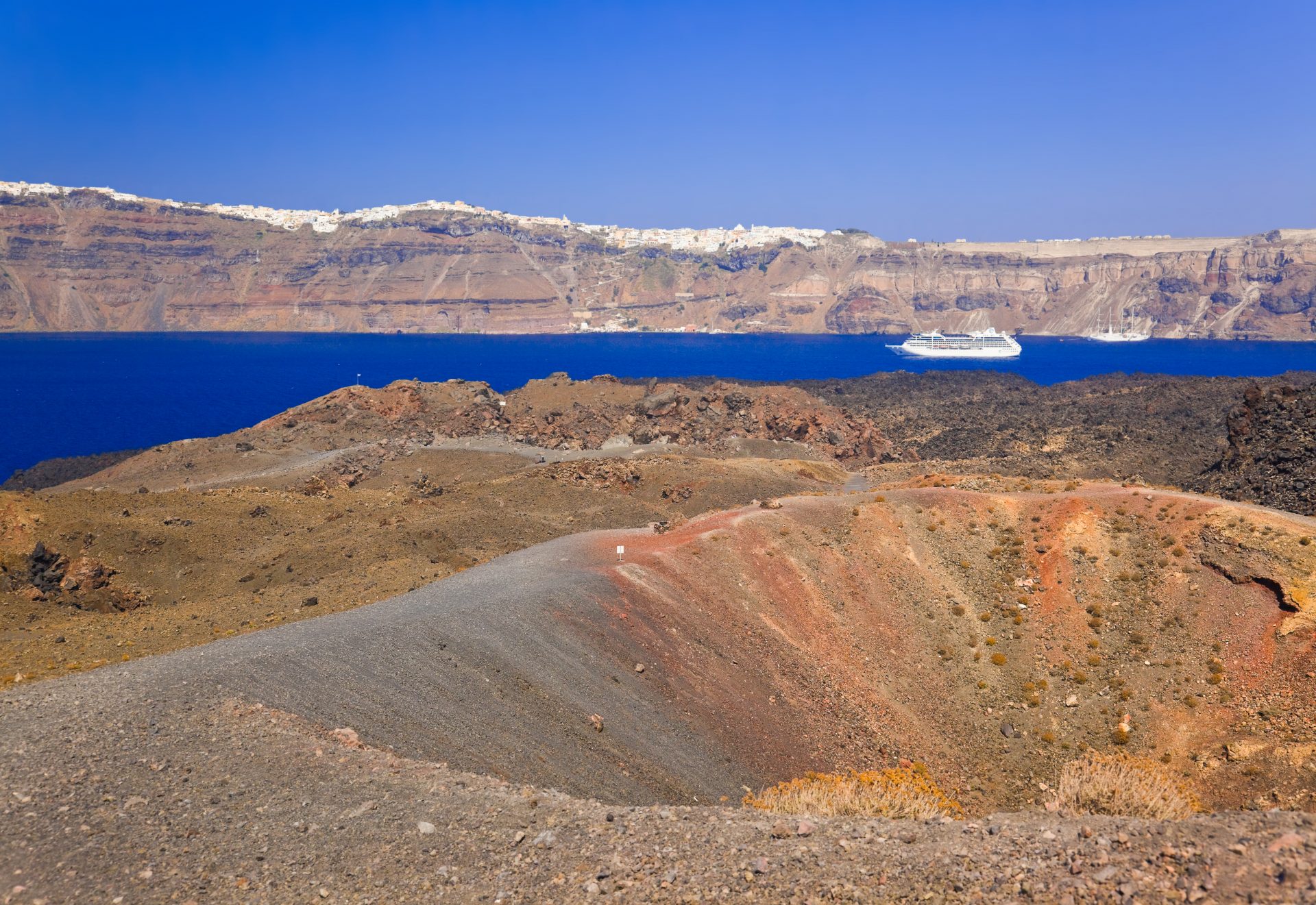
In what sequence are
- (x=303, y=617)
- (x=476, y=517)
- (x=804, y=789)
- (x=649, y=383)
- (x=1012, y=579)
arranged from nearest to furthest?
1. (x=804, y=789)
2. (x=303, y=617)
3. (x=1012, y=579)
4. (x=476, y=517)
5. (x=649, y=383)

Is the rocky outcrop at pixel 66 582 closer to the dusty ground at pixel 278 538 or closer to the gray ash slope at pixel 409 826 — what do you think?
the dusty ground at pixel 278 538

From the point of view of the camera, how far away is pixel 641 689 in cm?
2145

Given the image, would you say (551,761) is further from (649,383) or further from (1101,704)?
(649,383)

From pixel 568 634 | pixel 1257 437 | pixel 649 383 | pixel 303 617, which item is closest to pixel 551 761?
pixel 568 634

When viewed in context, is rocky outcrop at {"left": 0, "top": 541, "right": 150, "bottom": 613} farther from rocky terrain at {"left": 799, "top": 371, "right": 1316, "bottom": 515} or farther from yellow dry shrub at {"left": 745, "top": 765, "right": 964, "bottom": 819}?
rocky terrain at {"left": 799, "top": 371, "right": 1316, "bottom": 515}

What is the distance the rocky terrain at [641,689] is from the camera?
1098 cm

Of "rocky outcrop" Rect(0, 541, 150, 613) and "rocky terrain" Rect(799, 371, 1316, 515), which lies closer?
"rocky outcrop" Rect(0, 541, 150, 613)

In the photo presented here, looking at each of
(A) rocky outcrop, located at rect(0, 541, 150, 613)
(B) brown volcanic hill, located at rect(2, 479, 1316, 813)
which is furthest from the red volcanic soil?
(A) rocky outcrop, located at rect(0, 541, 150, 613)

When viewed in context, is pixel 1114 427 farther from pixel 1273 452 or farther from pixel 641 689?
pixel 641 689

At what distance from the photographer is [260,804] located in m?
12.6

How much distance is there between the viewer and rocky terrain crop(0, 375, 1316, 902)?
1098 cm

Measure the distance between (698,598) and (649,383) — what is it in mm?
79065

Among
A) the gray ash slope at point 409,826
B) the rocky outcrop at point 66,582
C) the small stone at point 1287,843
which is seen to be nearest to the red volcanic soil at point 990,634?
the gray ash slope at point 409,826

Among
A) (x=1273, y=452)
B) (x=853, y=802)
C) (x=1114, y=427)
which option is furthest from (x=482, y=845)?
(x=1114, y=427)
